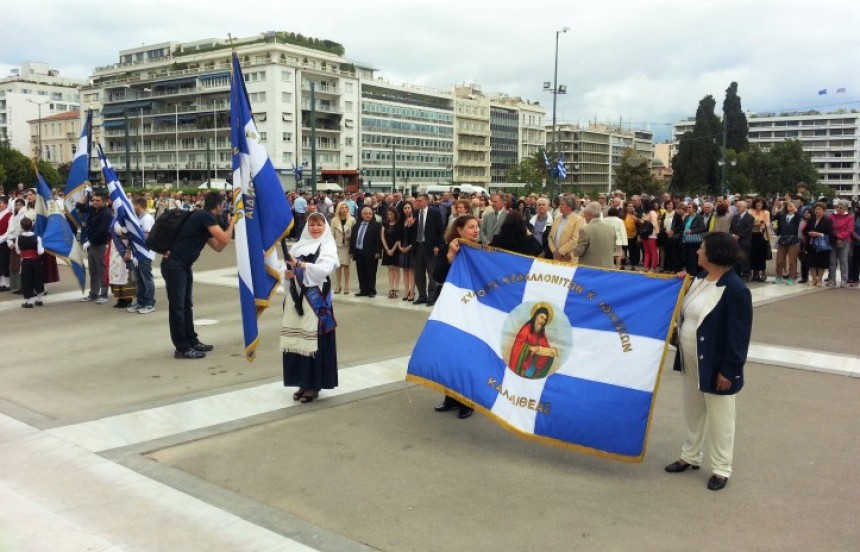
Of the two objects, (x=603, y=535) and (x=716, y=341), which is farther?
(x=716, y=341)

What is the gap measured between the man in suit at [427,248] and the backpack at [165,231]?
183 inches

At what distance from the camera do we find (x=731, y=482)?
5016mm

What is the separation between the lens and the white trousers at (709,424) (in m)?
4.90

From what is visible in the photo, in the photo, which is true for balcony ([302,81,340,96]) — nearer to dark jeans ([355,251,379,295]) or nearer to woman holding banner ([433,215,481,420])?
dark jeans ([355,251,379,295])

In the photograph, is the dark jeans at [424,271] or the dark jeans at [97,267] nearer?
the dark jeans at [424,271]

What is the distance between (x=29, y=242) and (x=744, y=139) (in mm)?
104505

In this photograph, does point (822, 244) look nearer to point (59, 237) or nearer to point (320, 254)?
point (320, 254)

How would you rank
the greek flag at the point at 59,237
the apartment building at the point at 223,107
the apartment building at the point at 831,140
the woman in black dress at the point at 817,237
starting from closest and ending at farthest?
the greek flag at the point at 59,237
the woman in black dress at the point at 817,237
the apartment building at the point at 223,107
the apartment building at the point at 831,140

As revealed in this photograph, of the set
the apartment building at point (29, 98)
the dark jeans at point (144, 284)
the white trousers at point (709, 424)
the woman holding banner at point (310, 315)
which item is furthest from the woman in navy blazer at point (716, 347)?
the apartment building at point (29, 98)

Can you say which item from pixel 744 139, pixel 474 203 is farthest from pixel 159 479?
pixel 744 139

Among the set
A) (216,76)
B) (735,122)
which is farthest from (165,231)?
(735,122)

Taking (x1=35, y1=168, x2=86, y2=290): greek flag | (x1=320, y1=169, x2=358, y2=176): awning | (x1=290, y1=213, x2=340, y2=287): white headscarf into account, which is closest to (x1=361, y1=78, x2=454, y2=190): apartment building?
(x1=320, y1=169, x2=358, y2=176): awning

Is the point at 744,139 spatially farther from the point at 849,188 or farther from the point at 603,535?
the point at 603,535

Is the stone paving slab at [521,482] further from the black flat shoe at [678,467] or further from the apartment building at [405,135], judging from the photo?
the apartment building at [405,135]
